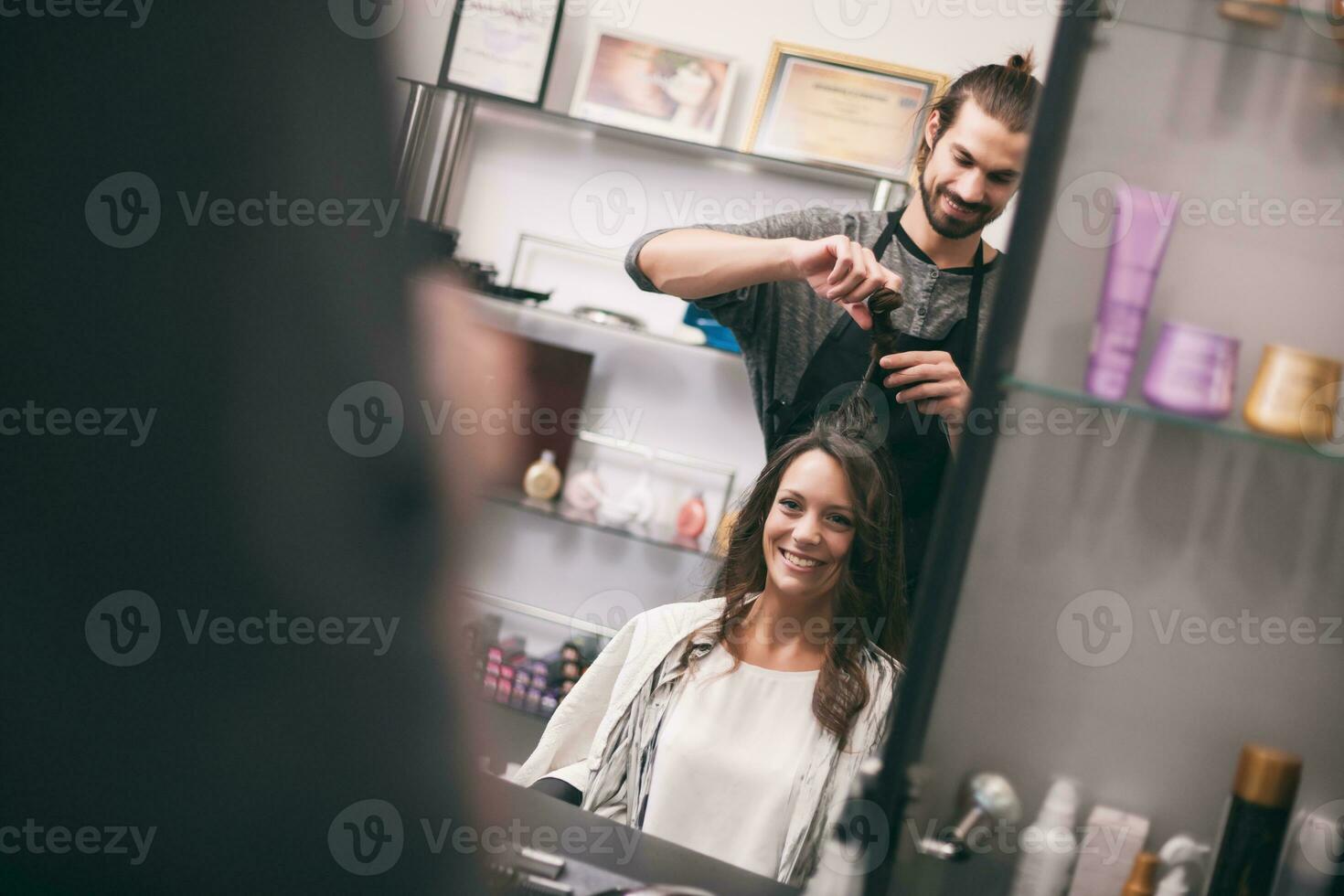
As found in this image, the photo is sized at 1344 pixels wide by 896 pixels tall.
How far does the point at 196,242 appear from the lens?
210 mm

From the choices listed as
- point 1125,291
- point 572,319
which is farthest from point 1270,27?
point 572,319

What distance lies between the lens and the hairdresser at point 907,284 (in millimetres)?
1300

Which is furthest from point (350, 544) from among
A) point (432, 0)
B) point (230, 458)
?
point (432, 0)

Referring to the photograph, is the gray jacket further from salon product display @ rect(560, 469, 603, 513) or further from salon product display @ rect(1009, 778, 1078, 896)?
salon product display @ rect(560, 469, 603, 513)

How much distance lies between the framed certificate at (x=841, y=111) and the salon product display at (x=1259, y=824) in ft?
5.38

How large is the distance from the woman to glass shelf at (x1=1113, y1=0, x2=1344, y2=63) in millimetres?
700

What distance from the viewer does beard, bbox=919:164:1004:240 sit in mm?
1369

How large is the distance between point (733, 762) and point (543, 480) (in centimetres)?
118

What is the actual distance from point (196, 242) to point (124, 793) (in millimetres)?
101

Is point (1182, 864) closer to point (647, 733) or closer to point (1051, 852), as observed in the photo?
point (1051, 852)

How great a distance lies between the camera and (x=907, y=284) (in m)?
1.42

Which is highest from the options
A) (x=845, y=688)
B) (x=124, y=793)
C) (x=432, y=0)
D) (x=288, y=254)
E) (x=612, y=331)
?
(x=432, y=0)

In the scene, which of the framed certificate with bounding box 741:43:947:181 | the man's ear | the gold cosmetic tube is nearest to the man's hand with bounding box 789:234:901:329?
the man's ear

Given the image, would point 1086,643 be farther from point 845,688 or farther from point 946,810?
point 845,688
